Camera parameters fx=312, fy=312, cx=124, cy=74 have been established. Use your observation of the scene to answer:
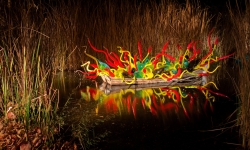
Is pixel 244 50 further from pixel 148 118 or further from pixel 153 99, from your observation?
pixel 153 99

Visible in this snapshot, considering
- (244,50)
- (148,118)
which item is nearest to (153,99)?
(148,118)

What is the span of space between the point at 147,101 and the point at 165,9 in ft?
9.31

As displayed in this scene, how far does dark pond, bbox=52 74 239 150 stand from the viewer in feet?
8.41

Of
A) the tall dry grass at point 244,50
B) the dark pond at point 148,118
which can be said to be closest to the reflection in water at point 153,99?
the dark pond at point 148,118

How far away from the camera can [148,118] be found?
3.13m

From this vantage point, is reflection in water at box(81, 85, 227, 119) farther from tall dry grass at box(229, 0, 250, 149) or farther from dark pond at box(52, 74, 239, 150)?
tall dry grass at box(229, 0, 250, 149)

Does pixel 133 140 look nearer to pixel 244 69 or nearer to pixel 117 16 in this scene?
pixel 244 69

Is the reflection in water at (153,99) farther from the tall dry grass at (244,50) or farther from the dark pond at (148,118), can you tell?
the tall dry grass at (244,50)

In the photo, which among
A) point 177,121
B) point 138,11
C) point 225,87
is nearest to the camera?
point 177,121

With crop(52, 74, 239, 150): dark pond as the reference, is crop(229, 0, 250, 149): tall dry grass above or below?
above

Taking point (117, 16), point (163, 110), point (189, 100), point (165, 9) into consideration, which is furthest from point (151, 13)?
point (163, 110)

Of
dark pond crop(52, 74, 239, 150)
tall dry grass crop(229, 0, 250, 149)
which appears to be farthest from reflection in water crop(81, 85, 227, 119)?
tall dry grass crop(229, 0, 250, 149)

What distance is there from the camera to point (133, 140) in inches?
101

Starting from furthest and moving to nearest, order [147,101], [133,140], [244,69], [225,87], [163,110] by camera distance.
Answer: [225,87]
[147,101]
[163,110]
[133,140]
[244,69]
